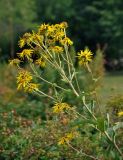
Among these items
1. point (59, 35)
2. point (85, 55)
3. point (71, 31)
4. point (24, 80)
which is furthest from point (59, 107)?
point (71, 31)

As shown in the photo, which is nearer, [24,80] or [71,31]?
[24,80]

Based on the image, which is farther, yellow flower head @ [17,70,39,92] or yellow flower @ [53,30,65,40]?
yellow flower @ [53,30,65,40]

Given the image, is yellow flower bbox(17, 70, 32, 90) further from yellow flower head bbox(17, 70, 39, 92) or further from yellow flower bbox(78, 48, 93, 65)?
yellow flower bbox(78, 48, 93, 65)

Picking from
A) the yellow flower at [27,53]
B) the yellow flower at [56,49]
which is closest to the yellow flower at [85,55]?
the yellow flower at [56,49]

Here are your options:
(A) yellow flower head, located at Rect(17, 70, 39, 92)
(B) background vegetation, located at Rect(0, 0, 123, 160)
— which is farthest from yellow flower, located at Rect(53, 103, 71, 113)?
(B) background vegetation, located at Rect(0, 0, 123, 160)

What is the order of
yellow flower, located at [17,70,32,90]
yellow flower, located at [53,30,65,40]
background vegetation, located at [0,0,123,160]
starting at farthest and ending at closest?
background vegetation, located at [0,0,123,160] → yellow flower, located at [53,30,65,40] → yellow flower, located at [17,70,32,90]

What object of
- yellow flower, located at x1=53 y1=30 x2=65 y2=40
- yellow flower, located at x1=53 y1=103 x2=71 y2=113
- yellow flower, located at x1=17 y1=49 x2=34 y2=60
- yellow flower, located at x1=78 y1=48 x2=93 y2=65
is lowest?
yellow flower, located at x1=53 y1=103 x2=71 y2=113

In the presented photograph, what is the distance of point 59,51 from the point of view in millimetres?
5309

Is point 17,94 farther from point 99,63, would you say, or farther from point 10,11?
point 10,11

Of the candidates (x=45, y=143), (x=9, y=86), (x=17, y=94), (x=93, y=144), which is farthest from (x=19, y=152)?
(x=9, y=86)

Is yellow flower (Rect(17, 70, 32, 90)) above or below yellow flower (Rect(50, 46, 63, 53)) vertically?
below

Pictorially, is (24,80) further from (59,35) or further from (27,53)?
(59,35)

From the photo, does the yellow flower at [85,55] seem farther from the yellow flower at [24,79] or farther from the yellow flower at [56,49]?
the yellow flower at [24,79]

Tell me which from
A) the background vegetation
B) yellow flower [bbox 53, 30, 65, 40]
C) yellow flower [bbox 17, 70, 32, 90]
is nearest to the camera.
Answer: yellow flower [bbox 17, 70, 32, 90]
